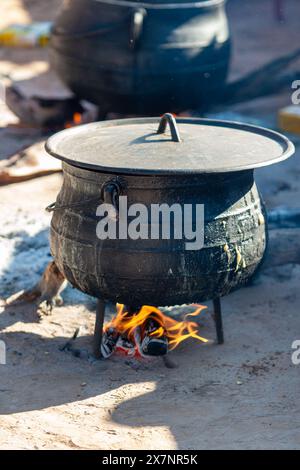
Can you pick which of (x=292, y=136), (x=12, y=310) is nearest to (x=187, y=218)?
(x=12, y=310)

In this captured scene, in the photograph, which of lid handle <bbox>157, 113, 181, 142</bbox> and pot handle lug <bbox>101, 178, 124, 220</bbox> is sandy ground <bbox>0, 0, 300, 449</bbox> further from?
lid handle <bbox>157, 113, 181, 142</bbox>

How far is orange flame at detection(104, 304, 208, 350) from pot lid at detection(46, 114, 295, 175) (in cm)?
88

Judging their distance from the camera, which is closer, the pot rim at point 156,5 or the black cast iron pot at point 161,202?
the black cast iron pot at point 161,202

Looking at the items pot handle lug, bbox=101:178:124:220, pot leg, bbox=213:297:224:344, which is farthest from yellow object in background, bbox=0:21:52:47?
pot handle lug, bbox=101:178:124:220

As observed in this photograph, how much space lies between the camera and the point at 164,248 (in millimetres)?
3760

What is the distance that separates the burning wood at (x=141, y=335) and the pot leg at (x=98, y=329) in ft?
0.15

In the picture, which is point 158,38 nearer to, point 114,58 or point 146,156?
point 114,58

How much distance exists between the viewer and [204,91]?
767 centimetres

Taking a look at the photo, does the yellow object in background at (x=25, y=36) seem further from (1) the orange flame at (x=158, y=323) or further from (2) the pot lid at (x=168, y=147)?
(1) the orange flame at (x=158, y=323)

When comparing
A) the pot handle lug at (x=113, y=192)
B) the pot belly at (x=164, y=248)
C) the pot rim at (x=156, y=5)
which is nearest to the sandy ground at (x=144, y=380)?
the pot belly at (x=164, y=248)

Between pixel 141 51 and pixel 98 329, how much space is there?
12.4 feet

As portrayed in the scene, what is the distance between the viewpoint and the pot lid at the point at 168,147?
366 cm

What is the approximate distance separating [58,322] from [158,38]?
11.7 ft

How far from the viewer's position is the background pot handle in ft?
23.1
